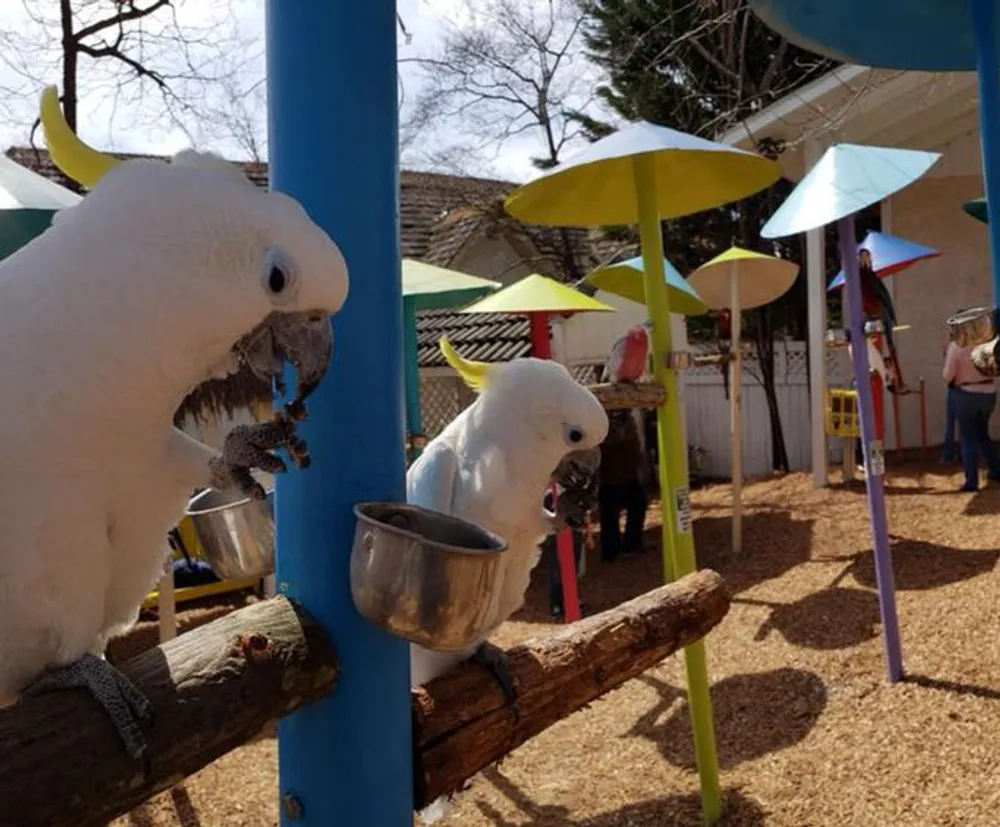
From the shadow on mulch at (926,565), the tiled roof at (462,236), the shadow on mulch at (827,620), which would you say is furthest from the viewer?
the tiled roof at (462,236)

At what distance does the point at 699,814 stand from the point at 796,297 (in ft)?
23.2

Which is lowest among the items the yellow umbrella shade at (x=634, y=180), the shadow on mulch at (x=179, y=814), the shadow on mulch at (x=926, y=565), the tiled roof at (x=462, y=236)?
the shadow on mulch at (x=179, y=814)

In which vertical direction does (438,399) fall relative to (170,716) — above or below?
above

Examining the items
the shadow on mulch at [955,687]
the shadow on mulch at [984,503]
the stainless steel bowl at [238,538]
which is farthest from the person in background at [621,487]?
the stainless steel bowl at [238,538]

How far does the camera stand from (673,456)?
2.80 meters

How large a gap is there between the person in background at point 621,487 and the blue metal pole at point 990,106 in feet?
15.5

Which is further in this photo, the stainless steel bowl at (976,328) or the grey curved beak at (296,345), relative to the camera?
the stainless steel bowl at (976,328)

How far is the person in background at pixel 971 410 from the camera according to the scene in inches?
228

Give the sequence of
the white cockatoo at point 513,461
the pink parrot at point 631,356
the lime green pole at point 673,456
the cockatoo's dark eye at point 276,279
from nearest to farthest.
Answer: the cockatoo's dark eye at point 276,279 → the white cockatoo at point 513,461 → the lime green pole at point 673,456 → the pink parrot at point 631,356

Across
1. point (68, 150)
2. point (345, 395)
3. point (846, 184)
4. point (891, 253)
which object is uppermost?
point (891, 253)

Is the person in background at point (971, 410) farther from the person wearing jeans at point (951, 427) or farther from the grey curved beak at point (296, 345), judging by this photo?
the grey curved beak at point (296, 345)

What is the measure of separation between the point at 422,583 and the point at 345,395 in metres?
0.31

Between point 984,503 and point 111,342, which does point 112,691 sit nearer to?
point 111,342

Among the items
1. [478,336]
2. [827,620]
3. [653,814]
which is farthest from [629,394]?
[478,336]
